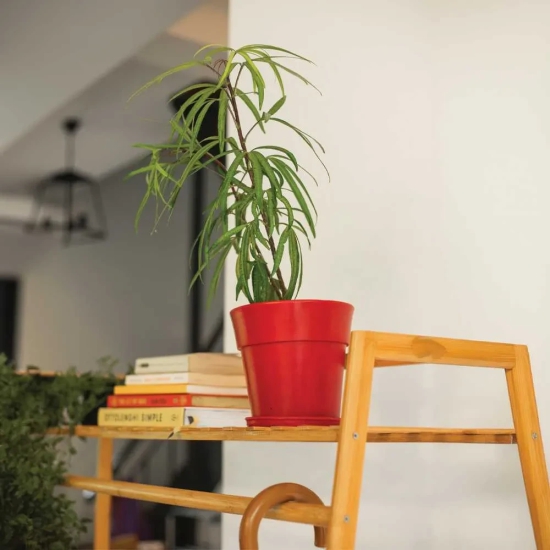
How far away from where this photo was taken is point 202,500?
1.25m

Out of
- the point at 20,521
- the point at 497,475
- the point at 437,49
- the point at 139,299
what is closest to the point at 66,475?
the point at 20,521

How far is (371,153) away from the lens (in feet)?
5.48

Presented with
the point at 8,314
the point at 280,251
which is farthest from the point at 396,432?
the point at 8,314

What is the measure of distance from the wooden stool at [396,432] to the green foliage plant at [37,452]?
0.75 m

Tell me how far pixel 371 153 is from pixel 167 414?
67cm

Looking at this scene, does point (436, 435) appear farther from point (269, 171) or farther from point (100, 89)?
point (100, 89)

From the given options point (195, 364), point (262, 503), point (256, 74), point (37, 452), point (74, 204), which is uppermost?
point (74, 204)

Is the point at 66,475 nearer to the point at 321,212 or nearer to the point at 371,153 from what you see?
the point at 321,212

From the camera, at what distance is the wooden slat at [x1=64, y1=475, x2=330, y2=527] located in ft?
3.30

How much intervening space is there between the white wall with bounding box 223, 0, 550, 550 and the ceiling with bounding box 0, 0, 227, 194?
0.42 metres

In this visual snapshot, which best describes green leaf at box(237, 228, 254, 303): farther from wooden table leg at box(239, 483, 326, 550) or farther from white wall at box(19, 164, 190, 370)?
white wall at box(19, 164, 190, 370)

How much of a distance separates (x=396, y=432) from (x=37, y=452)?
2.91ft

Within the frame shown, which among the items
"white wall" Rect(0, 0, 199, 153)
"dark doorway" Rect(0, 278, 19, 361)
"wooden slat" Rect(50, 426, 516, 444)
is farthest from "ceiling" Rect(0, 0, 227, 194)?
"dark doorway" Rect(0, 278, 19, 361)

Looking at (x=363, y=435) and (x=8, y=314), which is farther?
(x=8, y=314)
